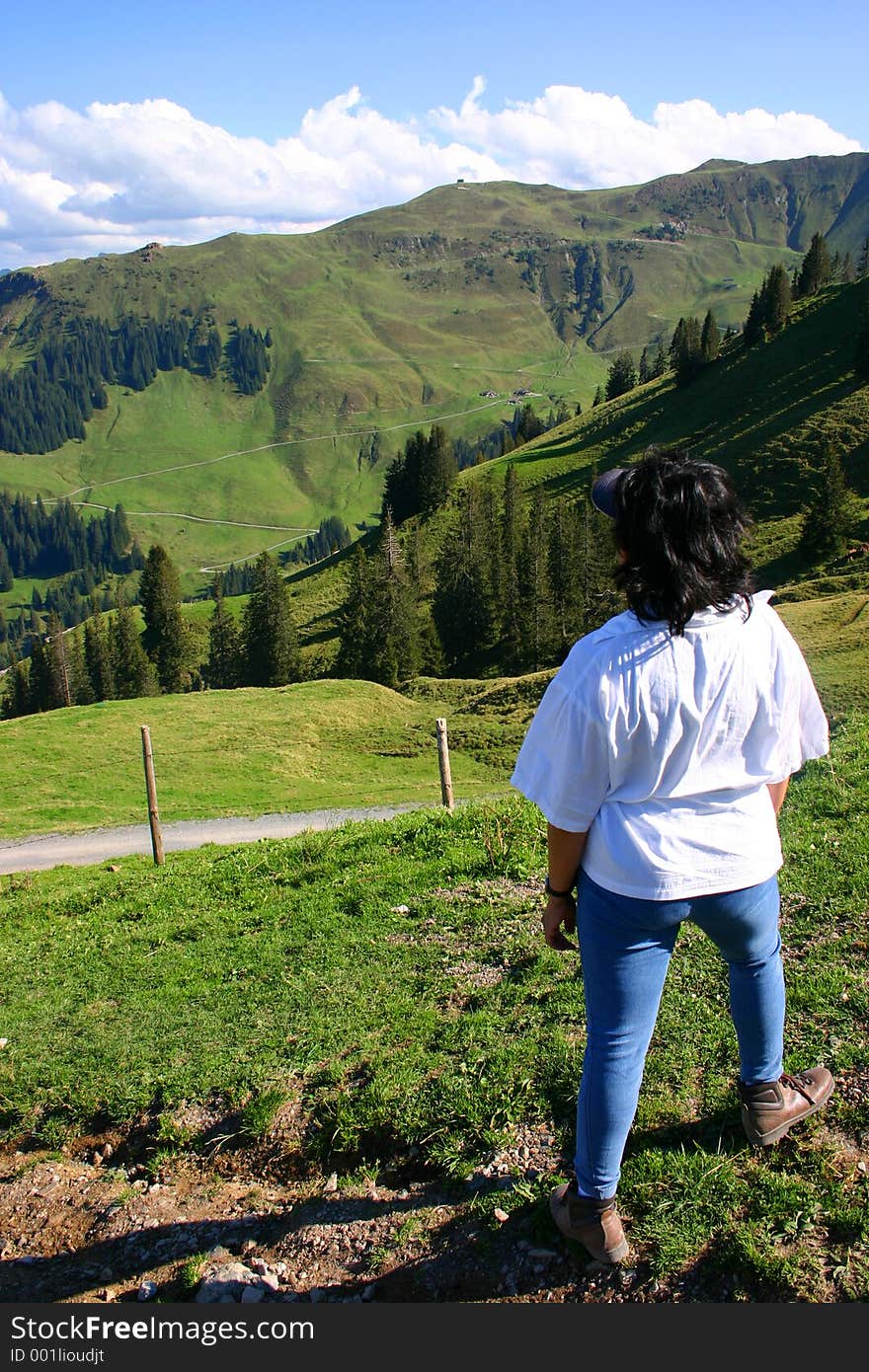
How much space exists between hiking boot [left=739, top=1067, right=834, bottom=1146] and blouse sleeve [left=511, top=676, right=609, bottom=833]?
2183mm

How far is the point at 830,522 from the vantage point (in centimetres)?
7556

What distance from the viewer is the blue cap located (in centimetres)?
397

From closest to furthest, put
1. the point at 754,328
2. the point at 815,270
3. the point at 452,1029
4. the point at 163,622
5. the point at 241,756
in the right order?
1. the point at 452,1029
2. the point at 241,756
3. the point at 163,622
4. the point at 754,328
5. the point at 815,270

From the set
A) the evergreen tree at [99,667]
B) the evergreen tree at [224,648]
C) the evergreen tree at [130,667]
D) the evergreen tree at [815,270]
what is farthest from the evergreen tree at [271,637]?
the evergreen tree at [815,270]

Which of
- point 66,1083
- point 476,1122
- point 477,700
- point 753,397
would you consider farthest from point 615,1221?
point 753,397

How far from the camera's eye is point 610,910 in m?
3.98

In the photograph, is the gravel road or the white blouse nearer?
the white blouse

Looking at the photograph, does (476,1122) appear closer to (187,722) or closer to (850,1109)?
(850,1109)

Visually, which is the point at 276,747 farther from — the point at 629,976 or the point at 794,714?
the point at 794,714

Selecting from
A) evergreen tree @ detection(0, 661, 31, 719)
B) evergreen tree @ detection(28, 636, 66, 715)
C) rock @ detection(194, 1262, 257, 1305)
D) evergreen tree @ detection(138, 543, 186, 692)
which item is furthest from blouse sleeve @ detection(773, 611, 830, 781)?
evergreen tree @ detection(0, 661, 31, 719)

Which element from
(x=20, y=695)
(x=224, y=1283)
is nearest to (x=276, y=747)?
(x=224, y=1283)

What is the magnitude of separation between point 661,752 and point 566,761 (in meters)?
0.41

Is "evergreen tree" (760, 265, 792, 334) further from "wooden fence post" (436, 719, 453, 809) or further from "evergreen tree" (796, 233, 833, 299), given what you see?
"wooden fence post" (436, 719, 453, 809)

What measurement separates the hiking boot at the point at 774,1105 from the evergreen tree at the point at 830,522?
78.7m
